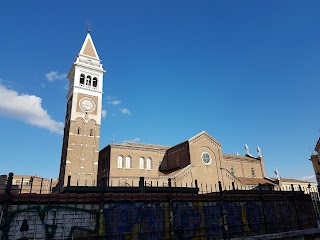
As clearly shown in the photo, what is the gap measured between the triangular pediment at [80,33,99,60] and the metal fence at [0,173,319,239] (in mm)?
33916

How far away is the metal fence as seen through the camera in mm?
7562

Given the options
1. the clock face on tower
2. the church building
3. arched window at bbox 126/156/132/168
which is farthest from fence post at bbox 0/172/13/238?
the clock face on tower

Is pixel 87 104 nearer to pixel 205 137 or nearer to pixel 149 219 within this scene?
pixel 205 137

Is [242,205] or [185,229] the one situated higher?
[242,205]

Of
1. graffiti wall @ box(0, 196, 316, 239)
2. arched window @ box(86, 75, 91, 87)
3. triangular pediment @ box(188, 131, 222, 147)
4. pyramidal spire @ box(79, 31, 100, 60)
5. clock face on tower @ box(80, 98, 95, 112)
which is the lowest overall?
graffiti wall @ box(0, 196, 316, 239)

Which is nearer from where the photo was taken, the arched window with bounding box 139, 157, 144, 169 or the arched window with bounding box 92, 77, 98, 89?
the arched window with bounding box 139, 157, 144, 169

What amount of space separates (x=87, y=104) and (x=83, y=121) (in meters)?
3.21

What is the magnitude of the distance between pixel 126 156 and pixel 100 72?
16079mm

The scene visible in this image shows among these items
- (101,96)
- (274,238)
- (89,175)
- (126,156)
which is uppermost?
(101,96)

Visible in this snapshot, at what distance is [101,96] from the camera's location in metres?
37.9

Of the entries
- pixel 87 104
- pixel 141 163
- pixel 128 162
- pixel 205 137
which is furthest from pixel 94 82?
pixel 205 137

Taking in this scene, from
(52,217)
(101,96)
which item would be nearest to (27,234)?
(52,217)

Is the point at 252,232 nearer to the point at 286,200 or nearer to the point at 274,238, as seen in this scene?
the point at 274,238

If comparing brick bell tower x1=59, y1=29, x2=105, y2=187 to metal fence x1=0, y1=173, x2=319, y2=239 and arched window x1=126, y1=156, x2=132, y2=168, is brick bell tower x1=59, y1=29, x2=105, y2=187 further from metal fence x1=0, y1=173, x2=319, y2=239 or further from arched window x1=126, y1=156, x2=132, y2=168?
metal fence x1=0, y1=173, x2=319, y2=239
